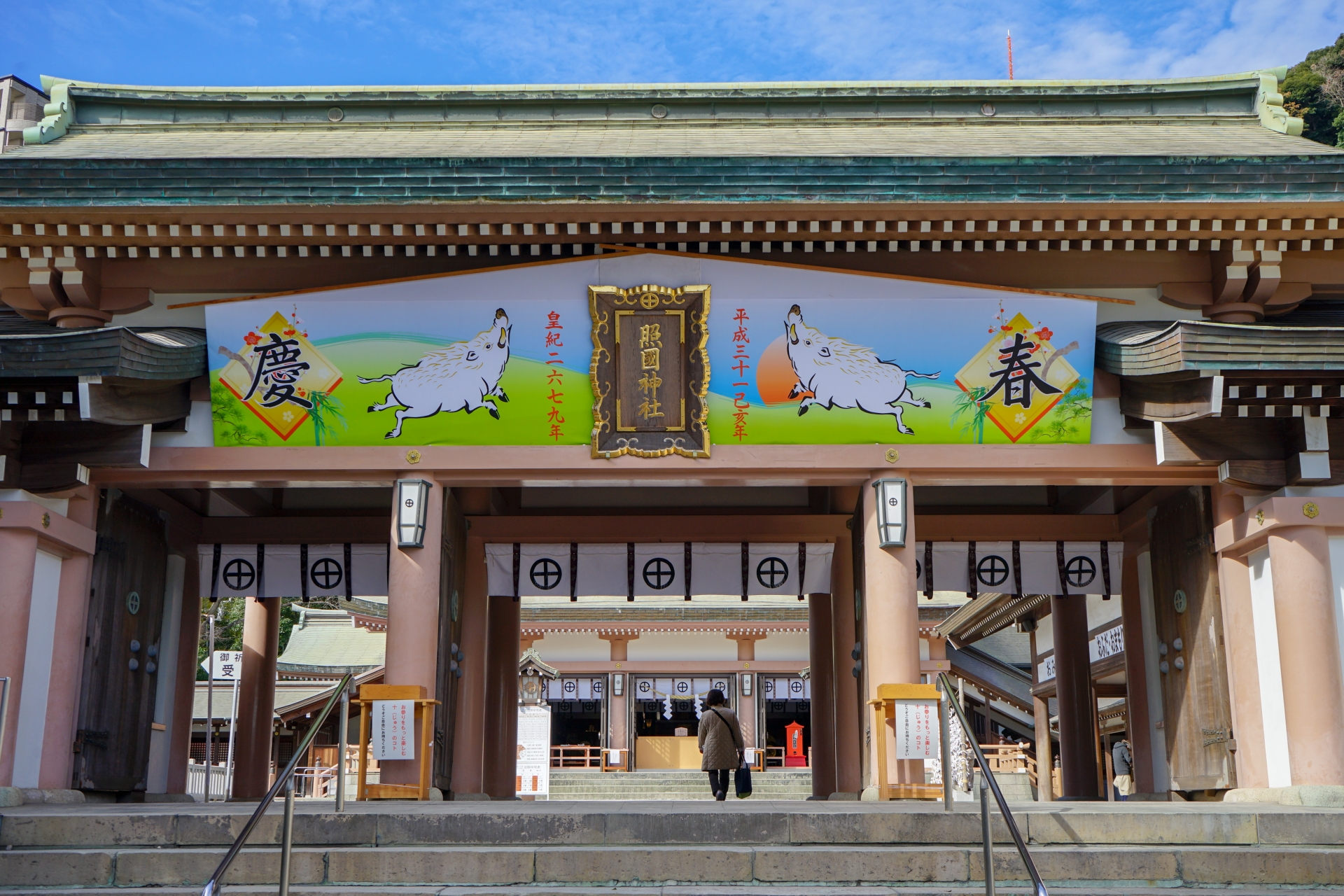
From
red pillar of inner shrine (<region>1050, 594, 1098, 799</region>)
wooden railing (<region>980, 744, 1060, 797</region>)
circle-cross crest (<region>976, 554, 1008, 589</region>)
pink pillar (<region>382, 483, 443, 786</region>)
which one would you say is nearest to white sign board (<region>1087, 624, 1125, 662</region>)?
red pillar of inner shrine (<region>1050, 594, 1098, 799</region>)

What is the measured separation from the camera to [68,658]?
34.5 feet

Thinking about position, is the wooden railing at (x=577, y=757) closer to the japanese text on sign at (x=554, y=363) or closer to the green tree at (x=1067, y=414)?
the japanese text on sign at (x=554, y=363)

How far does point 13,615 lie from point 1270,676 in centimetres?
1056

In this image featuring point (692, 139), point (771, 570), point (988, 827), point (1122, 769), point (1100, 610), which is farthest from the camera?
point (1122, 769)

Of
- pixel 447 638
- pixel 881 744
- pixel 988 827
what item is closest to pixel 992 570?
pixel 881 744

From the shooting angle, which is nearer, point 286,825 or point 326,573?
point 286,825

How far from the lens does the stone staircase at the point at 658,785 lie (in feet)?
79.9

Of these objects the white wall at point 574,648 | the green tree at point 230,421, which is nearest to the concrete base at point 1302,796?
the green tree at point 230,421

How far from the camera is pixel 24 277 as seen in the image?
1088 centimetres

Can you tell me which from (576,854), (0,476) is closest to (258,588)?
(0,476)

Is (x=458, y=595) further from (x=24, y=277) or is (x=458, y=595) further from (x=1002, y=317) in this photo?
(x=1002, y=317)

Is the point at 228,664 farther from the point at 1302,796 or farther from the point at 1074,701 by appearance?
the point at 1302,796

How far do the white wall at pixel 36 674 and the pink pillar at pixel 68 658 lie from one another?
0.04 m

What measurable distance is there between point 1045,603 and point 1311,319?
356 inches
